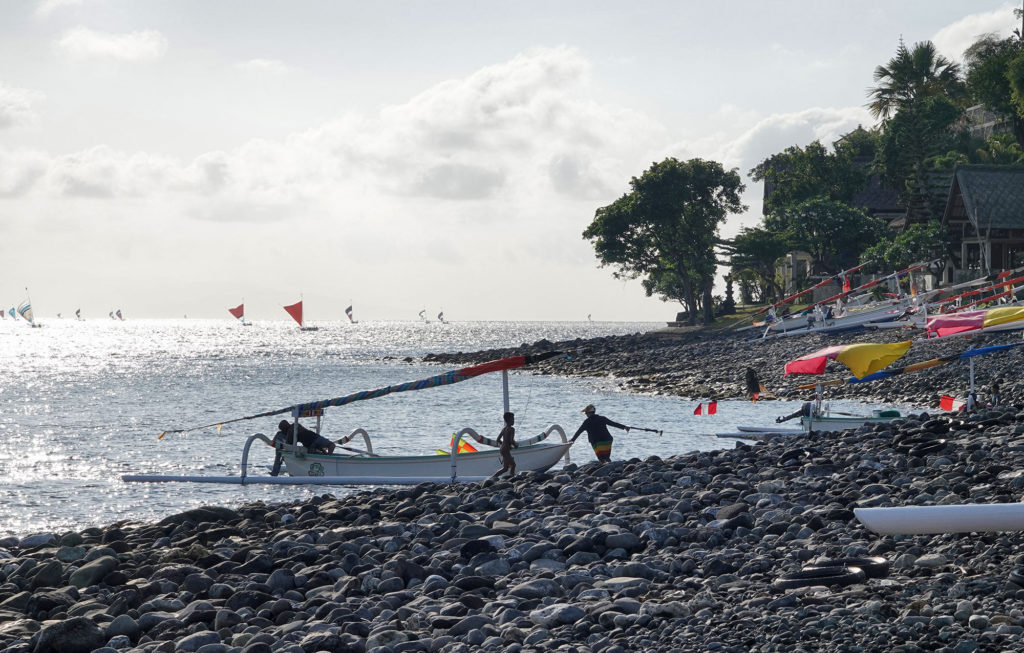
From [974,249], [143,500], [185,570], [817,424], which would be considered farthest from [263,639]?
[974,249]

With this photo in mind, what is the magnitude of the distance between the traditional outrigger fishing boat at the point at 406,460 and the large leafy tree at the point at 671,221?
202 feet

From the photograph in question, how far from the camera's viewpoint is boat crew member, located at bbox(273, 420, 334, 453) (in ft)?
73.4

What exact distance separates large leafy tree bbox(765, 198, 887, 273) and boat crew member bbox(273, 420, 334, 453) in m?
55.9

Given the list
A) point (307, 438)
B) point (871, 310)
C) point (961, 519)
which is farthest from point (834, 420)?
point (871, 310)

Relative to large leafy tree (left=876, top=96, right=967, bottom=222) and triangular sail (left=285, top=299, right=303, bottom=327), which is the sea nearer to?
triangular sail (left=285, top=299, right=303, bottom=327)

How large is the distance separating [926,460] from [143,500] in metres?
17.1

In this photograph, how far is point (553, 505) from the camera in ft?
46.9

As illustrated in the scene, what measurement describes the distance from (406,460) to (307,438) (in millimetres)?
2940

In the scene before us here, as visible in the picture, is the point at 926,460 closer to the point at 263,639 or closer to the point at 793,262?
the point at 263,639

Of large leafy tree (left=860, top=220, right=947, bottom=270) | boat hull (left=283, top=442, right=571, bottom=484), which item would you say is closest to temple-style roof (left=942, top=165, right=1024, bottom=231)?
large leafy tree (left=860, top=220, right=947, bottom=270)

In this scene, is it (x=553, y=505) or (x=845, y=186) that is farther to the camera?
(x=845, y=186)

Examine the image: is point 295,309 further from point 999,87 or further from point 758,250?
point 999,87

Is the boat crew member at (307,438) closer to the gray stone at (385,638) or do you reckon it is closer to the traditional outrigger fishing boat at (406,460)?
the traditional outrigger fishing boat at (406,460)

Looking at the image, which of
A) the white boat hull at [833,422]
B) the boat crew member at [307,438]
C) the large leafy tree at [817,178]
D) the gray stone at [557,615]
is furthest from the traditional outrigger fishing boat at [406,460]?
the large leafy tree at [817,178]
